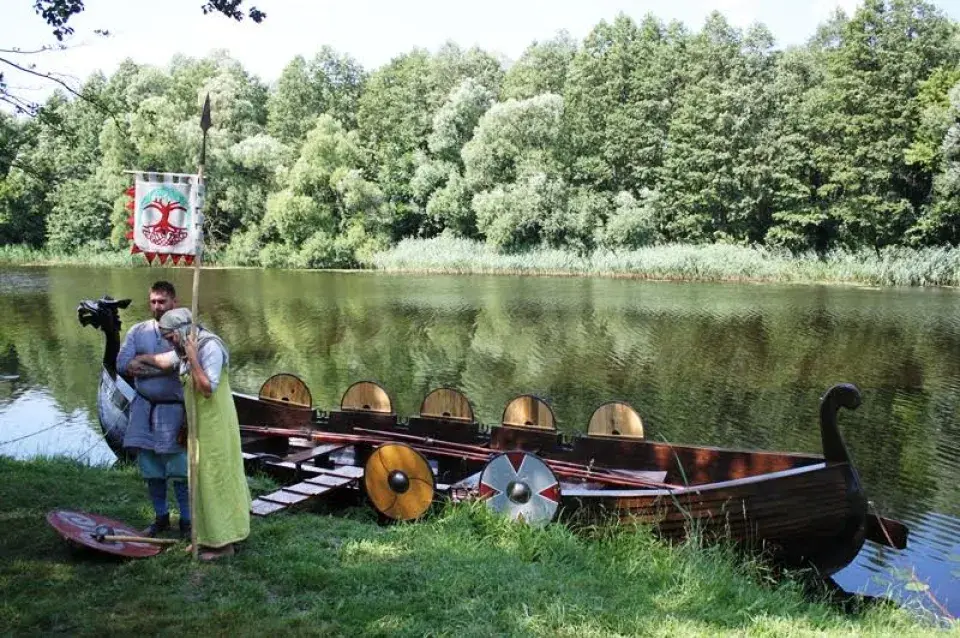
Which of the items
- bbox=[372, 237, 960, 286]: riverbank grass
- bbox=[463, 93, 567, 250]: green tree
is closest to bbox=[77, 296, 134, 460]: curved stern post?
bbox=[372, 237, 960, 286]: riverbank grass

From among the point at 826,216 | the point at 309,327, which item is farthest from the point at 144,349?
the point at 826,216

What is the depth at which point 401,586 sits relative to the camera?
4.52 meters

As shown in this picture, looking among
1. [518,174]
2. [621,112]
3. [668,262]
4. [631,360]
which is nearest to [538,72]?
[621,112]

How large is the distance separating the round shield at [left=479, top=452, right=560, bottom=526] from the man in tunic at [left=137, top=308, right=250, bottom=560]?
Result: 1.83 m

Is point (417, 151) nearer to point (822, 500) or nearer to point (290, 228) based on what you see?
point (290, 228)

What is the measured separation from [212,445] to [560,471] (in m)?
3.15

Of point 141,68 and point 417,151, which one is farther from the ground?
point 141,68

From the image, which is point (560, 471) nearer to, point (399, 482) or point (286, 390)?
point (399, 482)

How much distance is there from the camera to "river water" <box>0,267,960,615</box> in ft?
32.3

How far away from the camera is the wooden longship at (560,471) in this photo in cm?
574

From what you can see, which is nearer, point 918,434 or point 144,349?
point 144,349

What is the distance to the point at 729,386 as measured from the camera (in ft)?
47.0

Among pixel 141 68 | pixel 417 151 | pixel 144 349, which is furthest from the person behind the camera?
pixel 141 68

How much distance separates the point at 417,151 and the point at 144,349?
42.0 metres
